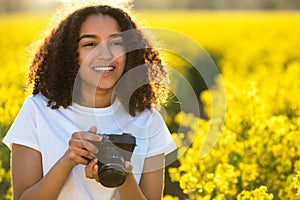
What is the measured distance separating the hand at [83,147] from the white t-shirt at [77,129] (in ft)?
1.07

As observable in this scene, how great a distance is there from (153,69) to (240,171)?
1.24m

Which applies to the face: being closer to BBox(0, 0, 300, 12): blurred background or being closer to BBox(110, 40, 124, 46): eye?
BBox(110, 40, 124, 46): eye

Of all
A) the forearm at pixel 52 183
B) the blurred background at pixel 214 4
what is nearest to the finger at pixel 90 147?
the forearm at pixel 52 183

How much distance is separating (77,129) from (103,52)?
1.10ft

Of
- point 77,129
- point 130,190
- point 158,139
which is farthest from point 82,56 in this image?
point 130,190

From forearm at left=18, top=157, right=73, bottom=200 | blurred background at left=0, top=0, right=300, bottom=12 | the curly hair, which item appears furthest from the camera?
blurred background at left=0, top=0, right=300, bottom=12

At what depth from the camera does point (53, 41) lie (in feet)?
12.3

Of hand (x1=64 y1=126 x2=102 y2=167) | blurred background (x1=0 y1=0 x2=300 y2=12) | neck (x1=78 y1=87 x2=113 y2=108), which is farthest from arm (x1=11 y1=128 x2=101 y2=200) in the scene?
blurred background (x1=0 y1=0 x2=300 y2=12)

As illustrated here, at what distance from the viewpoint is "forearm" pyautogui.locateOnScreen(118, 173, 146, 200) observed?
3434 millimetres

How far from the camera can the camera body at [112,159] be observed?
3.17 metres

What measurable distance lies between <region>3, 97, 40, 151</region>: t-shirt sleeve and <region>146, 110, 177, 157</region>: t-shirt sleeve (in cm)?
46

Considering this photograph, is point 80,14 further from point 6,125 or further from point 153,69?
point 6,125

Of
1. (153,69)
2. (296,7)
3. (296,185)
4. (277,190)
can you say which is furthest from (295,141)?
(296,7)

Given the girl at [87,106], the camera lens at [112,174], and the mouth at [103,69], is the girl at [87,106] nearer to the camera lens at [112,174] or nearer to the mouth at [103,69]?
the mouth at [103,69]
